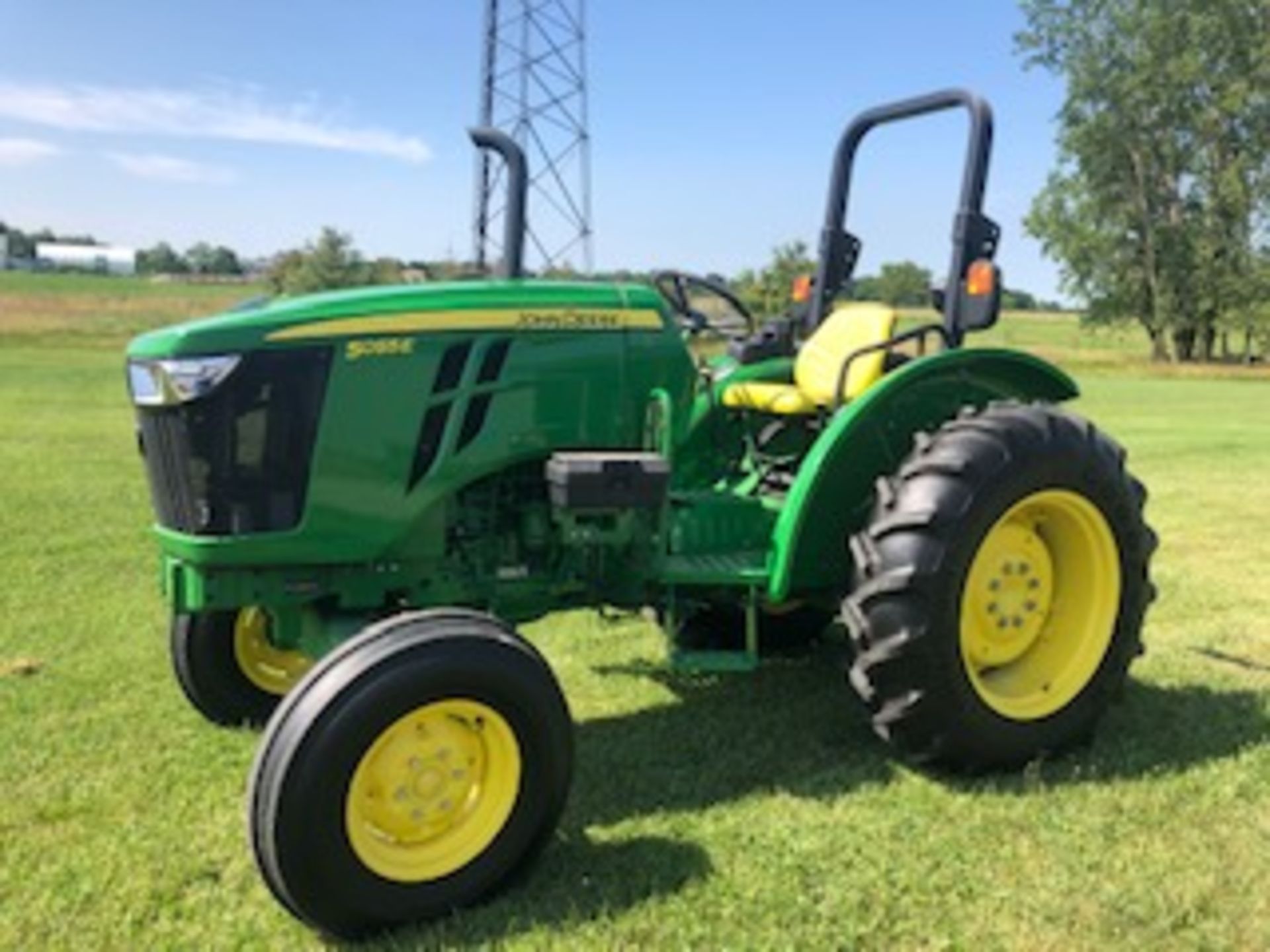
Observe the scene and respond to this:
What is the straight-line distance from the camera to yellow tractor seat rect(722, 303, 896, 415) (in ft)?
14.6

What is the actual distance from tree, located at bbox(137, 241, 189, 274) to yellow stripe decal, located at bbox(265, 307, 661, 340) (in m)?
105

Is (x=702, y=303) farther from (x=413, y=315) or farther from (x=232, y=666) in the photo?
(x=232, y=666)

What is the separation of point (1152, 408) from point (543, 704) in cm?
2099

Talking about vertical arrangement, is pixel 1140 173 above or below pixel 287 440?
above

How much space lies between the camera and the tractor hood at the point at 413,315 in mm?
3303

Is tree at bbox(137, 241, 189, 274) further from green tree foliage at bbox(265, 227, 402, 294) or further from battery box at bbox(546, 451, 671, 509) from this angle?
battery box at bbox(546, 451, 671, 509)

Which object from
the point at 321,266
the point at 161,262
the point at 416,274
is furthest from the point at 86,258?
the point at 416,274

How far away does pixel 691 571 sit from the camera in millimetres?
3951

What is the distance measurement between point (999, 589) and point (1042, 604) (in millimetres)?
218

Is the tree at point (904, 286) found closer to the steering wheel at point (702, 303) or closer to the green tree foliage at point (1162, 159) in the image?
the steering wheel at point (702, 303)

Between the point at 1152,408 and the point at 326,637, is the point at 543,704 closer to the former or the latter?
the point at 326,637

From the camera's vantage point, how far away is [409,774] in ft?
10.1

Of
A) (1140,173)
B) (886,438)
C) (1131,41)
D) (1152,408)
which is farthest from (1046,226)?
(886,438)

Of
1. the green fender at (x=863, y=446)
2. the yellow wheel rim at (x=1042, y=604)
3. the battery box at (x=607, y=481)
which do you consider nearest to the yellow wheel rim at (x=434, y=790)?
the battery box at (x=607, y=481)
